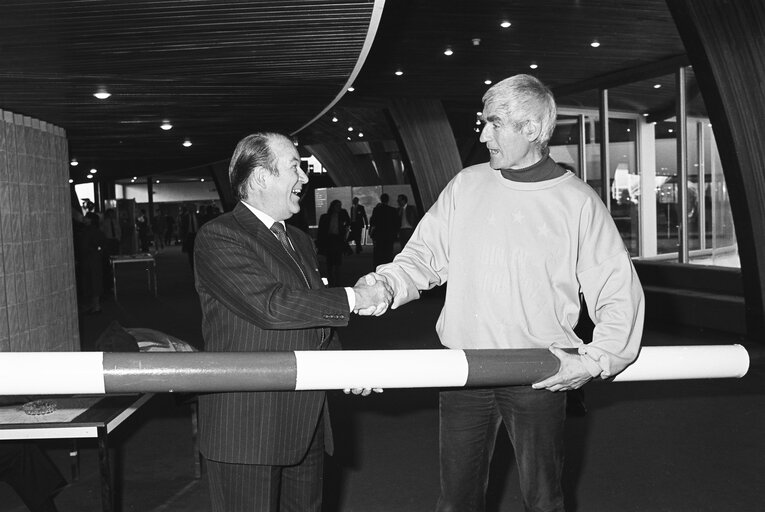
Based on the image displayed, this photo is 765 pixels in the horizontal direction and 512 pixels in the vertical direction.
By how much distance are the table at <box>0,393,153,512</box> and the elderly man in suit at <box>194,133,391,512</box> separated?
Answer: 4.08 ft

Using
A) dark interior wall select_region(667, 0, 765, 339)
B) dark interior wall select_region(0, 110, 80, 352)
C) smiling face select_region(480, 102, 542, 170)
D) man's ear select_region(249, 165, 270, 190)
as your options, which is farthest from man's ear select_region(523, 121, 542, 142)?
dark interior wall select_region(0, 110, 80, 352)

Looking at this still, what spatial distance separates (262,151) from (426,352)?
82cm

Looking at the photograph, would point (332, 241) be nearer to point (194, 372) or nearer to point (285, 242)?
point (285, 242)

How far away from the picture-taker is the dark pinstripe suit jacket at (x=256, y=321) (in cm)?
215

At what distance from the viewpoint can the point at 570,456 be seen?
15.0 feet

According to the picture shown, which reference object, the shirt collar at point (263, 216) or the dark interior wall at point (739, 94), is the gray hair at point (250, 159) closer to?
the shirt collar at point (263, 216)

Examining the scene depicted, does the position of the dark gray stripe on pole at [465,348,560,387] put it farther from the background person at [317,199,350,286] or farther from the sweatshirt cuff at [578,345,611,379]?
the background person at [317,199,350,286]

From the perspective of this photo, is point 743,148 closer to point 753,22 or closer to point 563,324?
point 753,22

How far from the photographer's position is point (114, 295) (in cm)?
1477

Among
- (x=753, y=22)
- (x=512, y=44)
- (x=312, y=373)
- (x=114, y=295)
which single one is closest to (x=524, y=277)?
(x=312, y=373)

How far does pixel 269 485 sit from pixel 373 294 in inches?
25.6

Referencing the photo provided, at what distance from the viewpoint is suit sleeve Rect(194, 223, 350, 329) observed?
2.13 meters

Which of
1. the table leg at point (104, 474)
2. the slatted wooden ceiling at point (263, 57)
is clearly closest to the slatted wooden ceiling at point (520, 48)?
the slatted wooden ceiling at point (263, 57)

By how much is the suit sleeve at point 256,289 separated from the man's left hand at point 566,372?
575 mm
